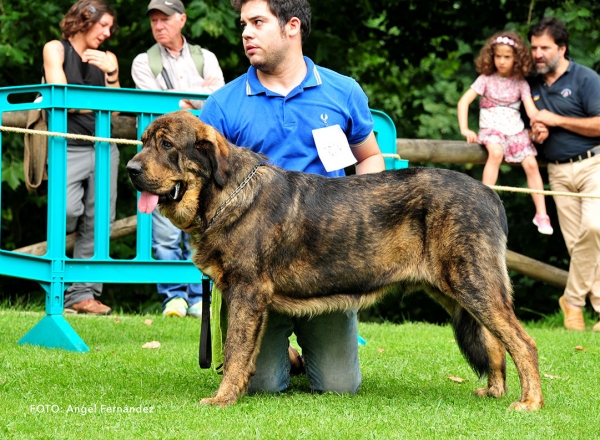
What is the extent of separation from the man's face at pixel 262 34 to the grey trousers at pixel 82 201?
116 inches

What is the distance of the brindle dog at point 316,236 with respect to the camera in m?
4.70

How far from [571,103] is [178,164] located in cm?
529

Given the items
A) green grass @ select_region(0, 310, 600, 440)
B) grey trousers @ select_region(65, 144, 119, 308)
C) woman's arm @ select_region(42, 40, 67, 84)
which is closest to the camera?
green grass @ select_region(0, 310, 600, 440)

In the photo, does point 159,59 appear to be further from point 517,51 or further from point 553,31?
point 553,31

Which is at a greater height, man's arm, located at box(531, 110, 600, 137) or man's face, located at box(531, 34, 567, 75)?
man's face, located at box(531, 34, 567, 75)

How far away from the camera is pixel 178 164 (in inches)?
182

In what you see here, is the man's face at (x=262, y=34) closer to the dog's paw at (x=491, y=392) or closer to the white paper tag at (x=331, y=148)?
the white paper tag at (x=331, y=148)

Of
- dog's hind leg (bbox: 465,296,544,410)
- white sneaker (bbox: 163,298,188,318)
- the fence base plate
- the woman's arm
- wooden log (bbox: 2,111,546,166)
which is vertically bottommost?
white sneaker (bbox: 163,298,188,318)

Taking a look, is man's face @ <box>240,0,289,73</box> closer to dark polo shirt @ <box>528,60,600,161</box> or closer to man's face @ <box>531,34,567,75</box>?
man's face @ <box>531,34,567,75</box>

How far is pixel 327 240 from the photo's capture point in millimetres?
4875

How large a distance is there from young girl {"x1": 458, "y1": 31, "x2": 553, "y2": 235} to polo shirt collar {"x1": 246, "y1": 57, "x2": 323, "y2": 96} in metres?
3.87

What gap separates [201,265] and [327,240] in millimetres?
719

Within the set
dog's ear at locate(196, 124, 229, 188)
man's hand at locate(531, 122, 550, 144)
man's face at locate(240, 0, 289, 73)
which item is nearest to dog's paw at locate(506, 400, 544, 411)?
dog's ear at locate(196, 124, 229, 188)

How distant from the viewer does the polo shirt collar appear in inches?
206
